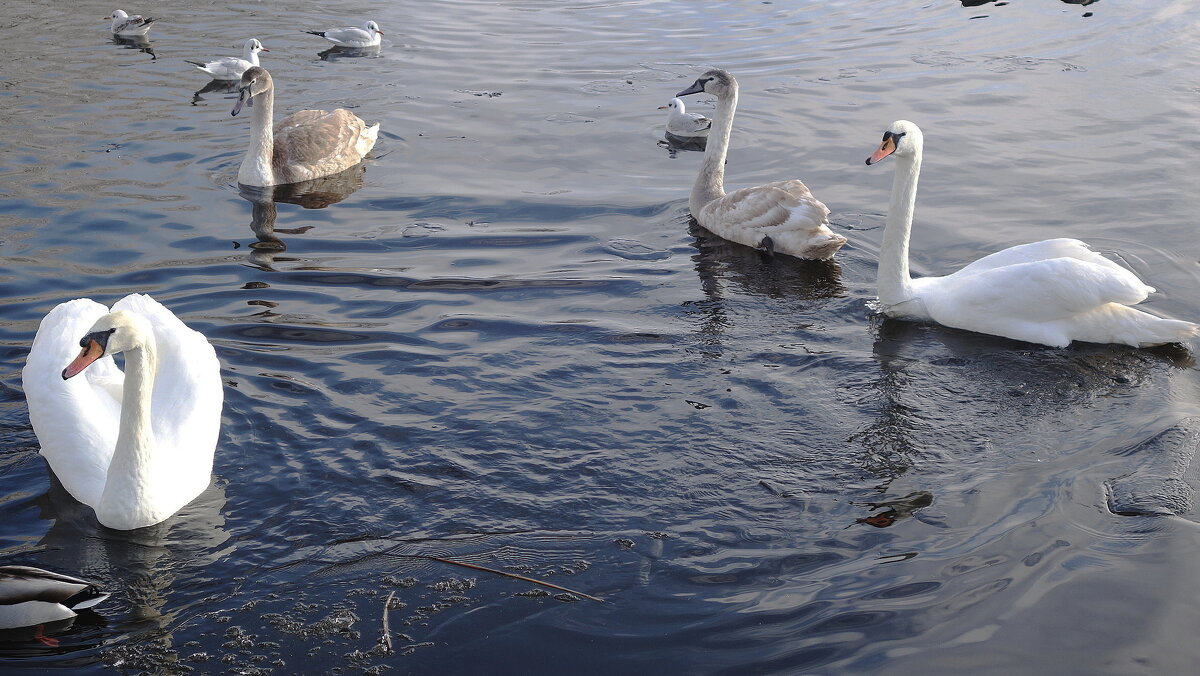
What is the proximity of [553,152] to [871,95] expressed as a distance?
5.07 m

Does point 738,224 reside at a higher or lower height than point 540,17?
lower

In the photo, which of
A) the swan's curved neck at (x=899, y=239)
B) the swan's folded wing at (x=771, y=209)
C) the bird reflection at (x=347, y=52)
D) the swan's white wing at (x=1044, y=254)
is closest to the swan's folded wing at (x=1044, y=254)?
the swan's white wing at (x=1044, y=254)

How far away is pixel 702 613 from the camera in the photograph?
201 inches

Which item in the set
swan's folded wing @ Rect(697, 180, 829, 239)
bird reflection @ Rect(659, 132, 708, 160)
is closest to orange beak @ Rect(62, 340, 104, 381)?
swan's folded wing @ Rect(697, 180, 829, 239)

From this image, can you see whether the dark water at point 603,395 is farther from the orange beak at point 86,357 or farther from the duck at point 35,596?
the orange beak at point 86,357

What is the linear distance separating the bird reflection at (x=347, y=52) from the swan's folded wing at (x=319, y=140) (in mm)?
5526

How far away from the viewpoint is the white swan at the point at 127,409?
5.58m

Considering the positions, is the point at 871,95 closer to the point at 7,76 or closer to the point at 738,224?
the point at 738,224

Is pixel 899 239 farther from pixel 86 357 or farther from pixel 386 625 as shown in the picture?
pixel 86 357

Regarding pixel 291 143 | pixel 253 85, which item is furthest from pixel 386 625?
pixel 253 85

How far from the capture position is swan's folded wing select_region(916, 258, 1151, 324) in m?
7.77

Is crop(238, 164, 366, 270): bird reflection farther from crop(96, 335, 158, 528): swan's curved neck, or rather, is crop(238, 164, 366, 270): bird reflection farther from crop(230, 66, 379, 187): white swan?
crop(96, 335, 158, 528): swan's curved neck

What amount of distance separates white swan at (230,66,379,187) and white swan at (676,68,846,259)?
407cm

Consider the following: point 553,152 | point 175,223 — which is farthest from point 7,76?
point 553,152
